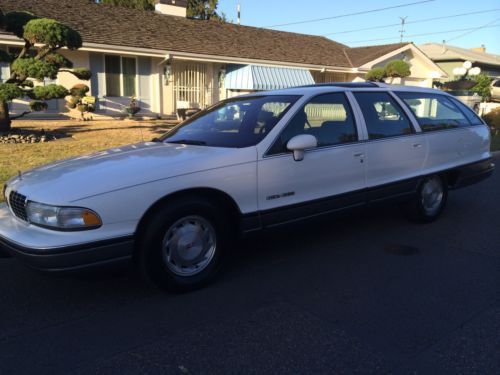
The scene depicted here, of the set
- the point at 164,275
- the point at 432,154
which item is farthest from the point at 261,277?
the point at 432,154

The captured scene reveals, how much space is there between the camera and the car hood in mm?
3250

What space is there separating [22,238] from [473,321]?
3.28 m

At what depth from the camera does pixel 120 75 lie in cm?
1736

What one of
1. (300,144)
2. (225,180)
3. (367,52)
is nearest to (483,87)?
(367,52)

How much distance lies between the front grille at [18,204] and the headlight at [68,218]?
0.84 feet

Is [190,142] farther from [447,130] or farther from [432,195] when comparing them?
[447,130]

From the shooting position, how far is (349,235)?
5250 millimetres

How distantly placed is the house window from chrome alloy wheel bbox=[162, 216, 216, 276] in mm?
14741

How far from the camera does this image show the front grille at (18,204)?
3.38 metres

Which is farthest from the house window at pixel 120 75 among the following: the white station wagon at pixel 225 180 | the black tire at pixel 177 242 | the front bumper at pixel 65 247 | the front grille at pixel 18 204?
the front bumper at pixel 65 247

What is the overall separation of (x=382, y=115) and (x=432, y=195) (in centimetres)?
140

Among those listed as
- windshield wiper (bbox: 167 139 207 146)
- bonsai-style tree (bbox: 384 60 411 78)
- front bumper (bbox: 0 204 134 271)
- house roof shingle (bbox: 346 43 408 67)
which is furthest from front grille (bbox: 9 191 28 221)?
house roof shingle (bbox: 346 43 408 67)

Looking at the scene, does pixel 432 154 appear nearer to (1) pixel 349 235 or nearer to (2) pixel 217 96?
(1) pixel 349 235

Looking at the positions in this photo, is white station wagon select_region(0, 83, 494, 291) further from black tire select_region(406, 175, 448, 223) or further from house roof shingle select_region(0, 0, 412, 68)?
house roof shingle select_region(0, 0, 412, 68)
